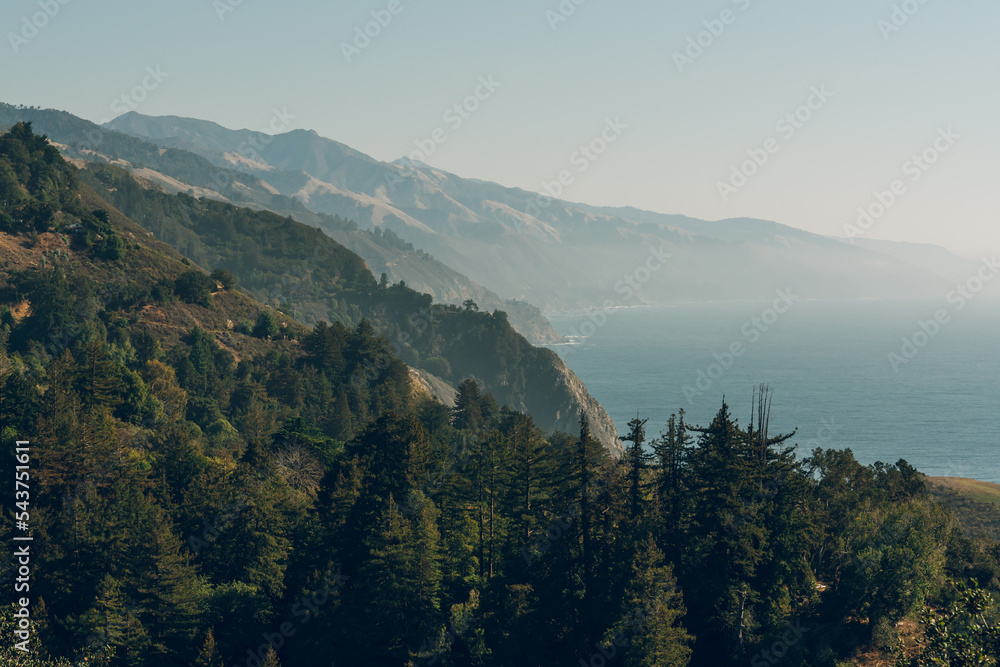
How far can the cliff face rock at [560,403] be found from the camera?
552 feet

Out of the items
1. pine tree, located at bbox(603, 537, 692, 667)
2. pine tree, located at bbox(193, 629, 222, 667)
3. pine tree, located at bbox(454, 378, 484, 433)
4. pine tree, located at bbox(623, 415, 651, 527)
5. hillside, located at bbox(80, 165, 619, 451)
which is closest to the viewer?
pine tree, located at bbox(603, 537, 692, 667)

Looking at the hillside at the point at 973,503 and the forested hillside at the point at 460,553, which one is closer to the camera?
the forested hillside at the point at 460,553

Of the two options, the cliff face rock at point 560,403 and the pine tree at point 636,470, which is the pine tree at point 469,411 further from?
the pine tree at point 636,470

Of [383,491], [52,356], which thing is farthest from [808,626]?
[52,356]

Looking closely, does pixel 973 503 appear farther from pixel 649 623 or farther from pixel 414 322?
pixel 414 322

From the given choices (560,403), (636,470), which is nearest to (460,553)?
(636,470)

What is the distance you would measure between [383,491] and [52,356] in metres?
54.8

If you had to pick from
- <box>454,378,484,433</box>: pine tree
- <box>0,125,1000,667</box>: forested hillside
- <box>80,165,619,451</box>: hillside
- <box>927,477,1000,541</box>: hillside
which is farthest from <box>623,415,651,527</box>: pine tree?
<box>80,165,619,451</box>: hillside

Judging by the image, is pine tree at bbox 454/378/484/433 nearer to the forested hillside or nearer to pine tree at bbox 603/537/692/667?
the forested hillside

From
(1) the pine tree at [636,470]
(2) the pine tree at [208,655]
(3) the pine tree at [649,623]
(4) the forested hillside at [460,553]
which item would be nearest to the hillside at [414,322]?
(4) the forested hillside at [460,553]

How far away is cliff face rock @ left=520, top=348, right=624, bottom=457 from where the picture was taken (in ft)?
552

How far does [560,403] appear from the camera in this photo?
174 m

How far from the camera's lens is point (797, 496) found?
4750 cm

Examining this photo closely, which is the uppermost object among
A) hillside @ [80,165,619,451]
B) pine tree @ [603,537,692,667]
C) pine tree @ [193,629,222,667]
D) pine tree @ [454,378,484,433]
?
hillside @ [80,165,619,451]
